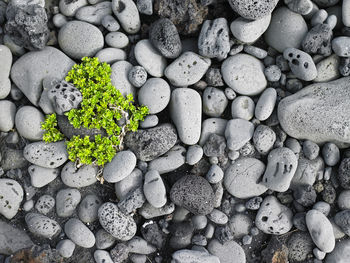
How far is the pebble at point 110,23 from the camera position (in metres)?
5.11

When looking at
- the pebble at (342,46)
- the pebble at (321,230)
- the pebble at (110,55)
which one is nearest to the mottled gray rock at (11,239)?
the pebble at (110,55)

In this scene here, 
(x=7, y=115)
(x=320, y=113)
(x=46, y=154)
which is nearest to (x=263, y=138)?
(x=320, y=113)

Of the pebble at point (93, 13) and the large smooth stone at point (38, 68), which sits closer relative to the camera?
the large smooth stone at point (38, 68)

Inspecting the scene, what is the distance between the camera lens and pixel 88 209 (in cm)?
497

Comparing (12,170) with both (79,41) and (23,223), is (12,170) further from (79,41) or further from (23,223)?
(79,41)

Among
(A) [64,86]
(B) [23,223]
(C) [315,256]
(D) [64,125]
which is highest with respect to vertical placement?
(A) [64,86]

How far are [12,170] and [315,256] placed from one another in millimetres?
4232

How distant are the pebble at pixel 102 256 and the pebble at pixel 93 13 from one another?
10.3 feet

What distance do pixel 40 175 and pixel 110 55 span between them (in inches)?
74.4

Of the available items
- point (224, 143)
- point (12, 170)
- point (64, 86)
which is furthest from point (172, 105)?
point (12, 170)

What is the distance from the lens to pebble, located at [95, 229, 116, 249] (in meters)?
4.91

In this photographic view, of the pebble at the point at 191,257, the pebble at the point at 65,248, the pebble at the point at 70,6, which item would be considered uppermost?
the pebble at the point at 70,6

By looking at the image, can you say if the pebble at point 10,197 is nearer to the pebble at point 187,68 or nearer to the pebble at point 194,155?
the pebble at point 194,155

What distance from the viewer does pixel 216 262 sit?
15.8 ft
